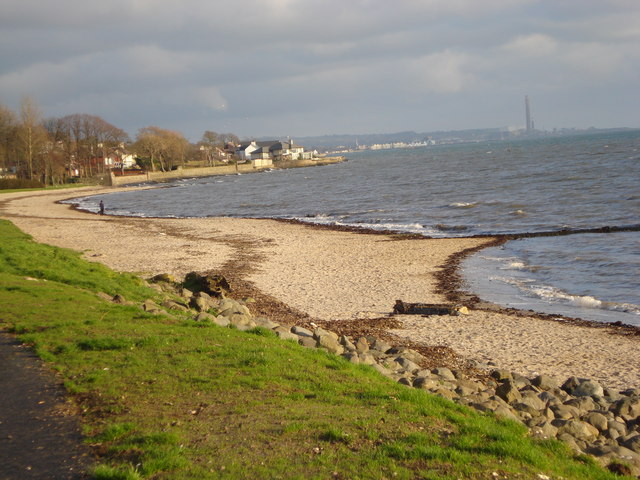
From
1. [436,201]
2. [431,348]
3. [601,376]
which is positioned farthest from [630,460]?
[436,201]

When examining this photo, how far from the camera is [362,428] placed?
6.40m

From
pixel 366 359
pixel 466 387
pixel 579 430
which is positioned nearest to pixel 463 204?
pixel 366 359

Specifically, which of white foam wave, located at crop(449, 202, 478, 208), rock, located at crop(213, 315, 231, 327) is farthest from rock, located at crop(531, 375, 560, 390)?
white foam wave, located at crop(449, 202, 478, 208)

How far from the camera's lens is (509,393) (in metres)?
9.66

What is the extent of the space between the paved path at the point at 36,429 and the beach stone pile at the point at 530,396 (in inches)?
161

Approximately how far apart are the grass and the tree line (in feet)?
321

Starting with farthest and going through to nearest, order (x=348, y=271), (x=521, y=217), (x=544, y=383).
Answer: (x=521, y=217)
(x=348, y=271)
(x=544, y=383)

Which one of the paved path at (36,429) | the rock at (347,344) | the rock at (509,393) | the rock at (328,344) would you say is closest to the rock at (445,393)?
the rock at (509,393)

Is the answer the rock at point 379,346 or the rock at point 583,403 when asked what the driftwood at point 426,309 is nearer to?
the rock at point 379,346

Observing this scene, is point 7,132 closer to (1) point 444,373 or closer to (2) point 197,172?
(2) point 197,172

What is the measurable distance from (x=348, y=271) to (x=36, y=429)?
57.9 feet

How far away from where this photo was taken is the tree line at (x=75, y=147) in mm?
99125

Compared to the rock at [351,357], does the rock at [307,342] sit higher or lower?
higher

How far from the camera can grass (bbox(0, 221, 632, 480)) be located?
18.2 ft
